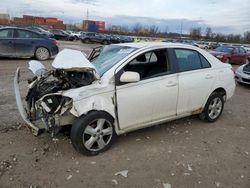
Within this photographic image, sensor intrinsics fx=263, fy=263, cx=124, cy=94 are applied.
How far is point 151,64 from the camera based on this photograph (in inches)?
188

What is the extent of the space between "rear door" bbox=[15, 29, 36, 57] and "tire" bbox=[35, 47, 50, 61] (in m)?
0.25

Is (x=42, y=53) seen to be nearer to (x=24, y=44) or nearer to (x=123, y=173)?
(x=24, y=44)

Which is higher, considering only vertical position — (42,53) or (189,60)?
(42,53)

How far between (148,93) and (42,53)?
1029 centimetres

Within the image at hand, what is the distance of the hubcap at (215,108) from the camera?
5.27m

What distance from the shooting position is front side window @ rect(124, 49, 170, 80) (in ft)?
14.3

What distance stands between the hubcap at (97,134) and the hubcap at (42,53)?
33.7 feet

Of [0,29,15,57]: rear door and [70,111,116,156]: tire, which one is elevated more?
[0,29,15,57]: rear door

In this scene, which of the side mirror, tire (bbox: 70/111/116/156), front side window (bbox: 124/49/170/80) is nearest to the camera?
tire (bbox: 70/111/116/156)

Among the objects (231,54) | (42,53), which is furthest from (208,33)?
(42,53)

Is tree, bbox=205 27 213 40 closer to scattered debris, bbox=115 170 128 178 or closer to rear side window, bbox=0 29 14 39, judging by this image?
rear side window, bbox=0 29 14 39

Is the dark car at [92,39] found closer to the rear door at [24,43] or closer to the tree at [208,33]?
the rear door at [24,43]

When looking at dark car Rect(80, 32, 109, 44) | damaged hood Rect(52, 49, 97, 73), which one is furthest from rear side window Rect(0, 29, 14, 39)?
dark car Rect(80, 32, 109, 44)

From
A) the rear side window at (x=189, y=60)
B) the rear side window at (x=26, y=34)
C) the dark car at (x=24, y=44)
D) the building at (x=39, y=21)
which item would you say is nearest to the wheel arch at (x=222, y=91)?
the rear side window at (x=189, y=60)
